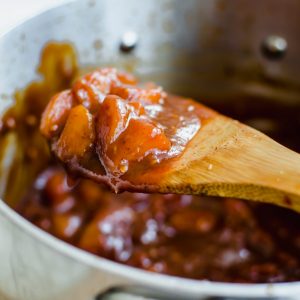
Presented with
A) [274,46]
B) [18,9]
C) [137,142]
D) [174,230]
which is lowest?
[174,230]

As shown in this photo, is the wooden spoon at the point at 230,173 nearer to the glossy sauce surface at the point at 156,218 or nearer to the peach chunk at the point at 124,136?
the peach chunk at the point at 124,136

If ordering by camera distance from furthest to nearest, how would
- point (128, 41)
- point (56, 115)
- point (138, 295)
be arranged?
1. point (128, 41)
2. point (56, 115)
3. point (138, 295)

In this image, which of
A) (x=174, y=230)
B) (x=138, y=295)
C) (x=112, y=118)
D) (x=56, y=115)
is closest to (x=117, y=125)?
(x=112, y=118)

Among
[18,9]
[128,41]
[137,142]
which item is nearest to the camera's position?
[137,142]

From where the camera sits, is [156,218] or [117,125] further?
[156,218]

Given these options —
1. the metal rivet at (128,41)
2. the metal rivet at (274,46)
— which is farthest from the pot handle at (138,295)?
the metal rivet at (274,46)

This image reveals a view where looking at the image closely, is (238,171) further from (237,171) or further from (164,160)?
(164,160)

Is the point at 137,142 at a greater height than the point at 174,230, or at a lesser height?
greater
